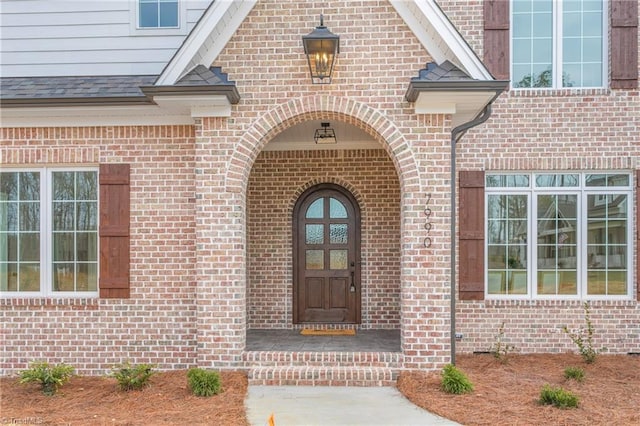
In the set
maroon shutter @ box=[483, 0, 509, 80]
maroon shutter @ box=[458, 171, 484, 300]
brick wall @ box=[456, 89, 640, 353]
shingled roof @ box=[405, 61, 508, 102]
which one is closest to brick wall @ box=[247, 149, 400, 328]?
maroon shutter @ box=[458, 171, 484, 300]

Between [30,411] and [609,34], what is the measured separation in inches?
363

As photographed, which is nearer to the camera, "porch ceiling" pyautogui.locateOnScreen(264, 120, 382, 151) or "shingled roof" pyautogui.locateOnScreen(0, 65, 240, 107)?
"shingled roof" pyautogui.locateOnScreen(0, 65, 240, 107)

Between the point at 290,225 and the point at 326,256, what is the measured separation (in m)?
0.82

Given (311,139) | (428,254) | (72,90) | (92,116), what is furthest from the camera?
(311,139)

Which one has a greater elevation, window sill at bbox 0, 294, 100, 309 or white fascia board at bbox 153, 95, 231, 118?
white fascia board at bbox 153, 95, 231, 118

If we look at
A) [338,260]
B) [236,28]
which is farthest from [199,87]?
[338,260]

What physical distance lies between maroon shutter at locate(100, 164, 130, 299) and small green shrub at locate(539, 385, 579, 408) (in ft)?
17.2

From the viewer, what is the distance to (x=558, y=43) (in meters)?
7.88

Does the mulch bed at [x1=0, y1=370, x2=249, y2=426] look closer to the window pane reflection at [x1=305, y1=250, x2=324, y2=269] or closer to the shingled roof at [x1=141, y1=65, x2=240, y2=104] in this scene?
the window pane reflection at [x1=305, y1=250, x2=324, y2=269]

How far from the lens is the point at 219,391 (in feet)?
19.0

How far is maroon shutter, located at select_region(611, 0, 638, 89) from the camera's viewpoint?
25.0 feet

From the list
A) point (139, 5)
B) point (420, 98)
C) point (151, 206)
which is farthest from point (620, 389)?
point (139, 5)

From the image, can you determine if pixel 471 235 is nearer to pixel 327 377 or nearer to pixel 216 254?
pixel 327 377
